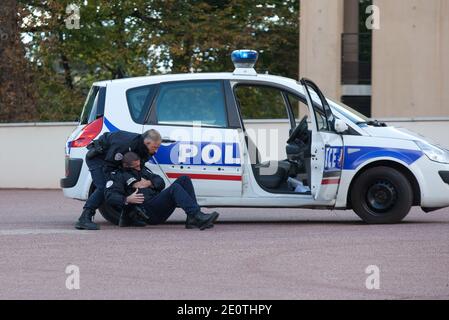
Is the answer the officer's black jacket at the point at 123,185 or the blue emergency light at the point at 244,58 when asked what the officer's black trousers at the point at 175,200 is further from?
the blue emergency light at the point at 244,58

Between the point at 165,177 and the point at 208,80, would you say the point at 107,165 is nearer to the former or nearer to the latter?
the point at 165,177

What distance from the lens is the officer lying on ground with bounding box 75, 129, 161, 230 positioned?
44.1 ft

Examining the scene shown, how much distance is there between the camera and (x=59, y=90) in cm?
3694

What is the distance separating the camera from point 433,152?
13891mm

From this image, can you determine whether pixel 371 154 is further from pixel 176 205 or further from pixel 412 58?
pixel 412 58

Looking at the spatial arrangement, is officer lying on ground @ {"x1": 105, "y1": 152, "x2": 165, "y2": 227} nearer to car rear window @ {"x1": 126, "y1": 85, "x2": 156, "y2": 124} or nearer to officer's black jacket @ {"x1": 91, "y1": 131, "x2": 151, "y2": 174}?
officer's black jacket @ {"x1": 91, "y1": 131, "x2": 151, "y2": 174}

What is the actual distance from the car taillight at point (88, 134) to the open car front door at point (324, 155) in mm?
2380

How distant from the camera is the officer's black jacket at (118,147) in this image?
13.5m

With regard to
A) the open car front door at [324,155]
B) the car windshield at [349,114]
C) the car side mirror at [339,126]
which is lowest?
the open car front door at [324,155]

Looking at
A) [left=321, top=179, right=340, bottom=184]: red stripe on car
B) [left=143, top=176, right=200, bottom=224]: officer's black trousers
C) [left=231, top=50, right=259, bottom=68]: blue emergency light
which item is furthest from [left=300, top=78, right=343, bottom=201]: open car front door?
[left=143, top=176, right=200, bottom=224]: officer's black trousers

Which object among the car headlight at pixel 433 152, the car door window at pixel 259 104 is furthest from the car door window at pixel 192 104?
the car door window at pixel 259 104

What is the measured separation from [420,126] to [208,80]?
9.04 m

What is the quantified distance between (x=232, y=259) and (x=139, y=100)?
3.99 metres
